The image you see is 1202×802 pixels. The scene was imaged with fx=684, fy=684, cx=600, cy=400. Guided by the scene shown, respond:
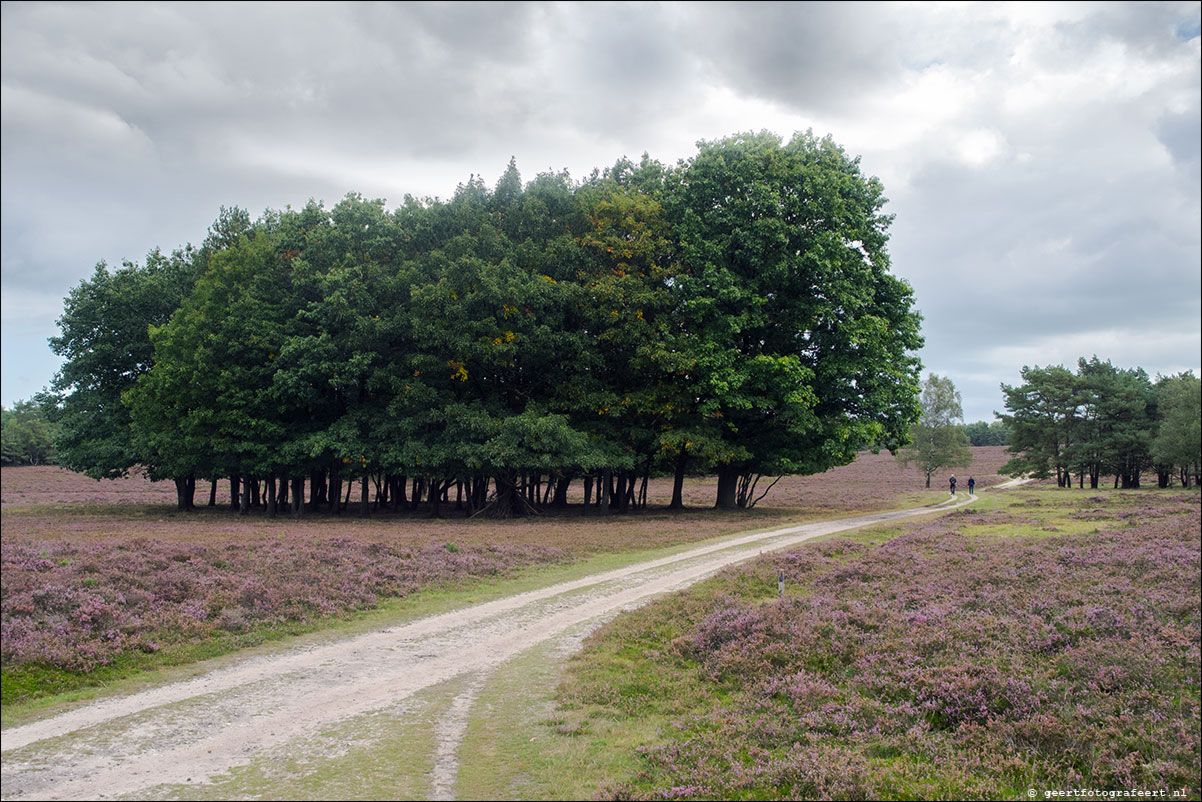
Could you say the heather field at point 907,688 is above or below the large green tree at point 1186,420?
below

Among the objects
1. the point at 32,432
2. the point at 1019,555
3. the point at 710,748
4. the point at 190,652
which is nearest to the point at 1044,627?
the point at 710,748

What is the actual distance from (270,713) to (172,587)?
23.6 feet

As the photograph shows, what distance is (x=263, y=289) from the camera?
4019cm

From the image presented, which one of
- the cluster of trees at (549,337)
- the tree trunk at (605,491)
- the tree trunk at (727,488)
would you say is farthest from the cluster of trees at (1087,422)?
the tree trunk at (605,491)

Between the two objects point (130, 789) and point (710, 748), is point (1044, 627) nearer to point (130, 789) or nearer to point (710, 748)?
point (710, 748)

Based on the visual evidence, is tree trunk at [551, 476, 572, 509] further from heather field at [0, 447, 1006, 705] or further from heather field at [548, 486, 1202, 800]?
heather field at [548, 486, 1202, 800]

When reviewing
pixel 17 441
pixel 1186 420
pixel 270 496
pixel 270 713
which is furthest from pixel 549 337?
pixel 270 713

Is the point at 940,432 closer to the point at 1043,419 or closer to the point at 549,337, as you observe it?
the point at 1043,419

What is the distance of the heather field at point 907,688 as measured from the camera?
728 centimetres

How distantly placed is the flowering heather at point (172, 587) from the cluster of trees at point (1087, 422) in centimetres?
4809

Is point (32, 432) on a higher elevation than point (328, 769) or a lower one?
higher

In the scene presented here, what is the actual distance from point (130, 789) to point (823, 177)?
3921 cm

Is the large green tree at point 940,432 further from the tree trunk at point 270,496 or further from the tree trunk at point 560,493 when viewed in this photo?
the tree trunk at point 270,496

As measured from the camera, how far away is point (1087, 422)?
190ft
